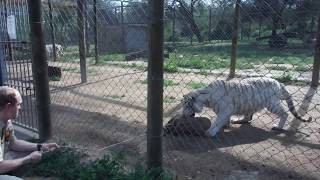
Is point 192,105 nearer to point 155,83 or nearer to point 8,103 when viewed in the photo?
point 155,83

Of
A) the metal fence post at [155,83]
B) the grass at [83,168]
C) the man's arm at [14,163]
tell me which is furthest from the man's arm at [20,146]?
the metal fence post at [155,83]

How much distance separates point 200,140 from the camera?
15.9ft

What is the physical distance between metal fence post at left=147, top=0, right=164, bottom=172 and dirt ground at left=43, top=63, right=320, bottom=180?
625 millimetres

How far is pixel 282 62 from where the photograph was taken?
10117 mm

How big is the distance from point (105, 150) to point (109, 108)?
2306 mm

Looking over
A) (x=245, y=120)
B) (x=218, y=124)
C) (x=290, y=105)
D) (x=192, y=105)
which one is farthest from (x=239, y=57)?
(x=218, y=124)

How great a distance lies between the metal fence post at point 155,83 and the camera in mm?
2924

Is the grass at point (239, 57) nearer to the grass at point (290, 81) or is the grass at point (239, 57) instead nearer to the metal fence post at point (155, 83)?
the grass at point (290, 81)

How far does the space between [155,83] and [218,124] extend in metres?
2.15

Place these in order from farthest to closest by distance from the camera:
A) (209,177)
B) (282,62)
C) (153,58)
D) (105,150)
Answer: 1. (282,62)
2. (105,150)
3. (209,177)
4. (153,58)

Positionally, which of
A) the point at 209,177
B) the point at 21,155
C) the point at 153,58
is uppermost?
the point at 153,58

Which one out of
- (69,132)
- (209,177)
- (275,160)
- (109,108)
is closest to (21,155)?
(209,177)

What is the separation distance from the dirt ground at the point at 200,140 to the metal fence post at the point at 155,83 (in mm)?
625

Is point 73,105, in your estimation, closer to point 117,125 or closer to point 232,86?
point 117,125
